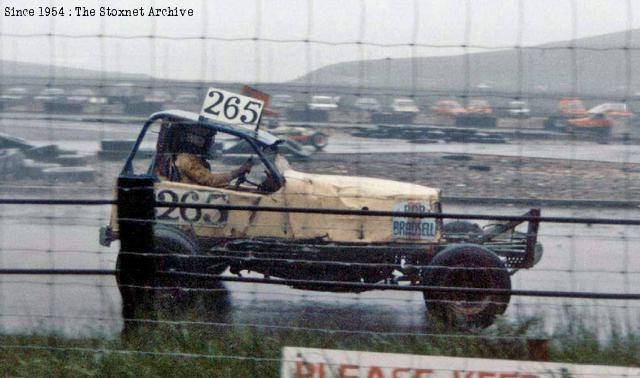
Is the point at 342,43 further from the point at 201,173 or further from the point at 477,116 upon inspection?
the point at 201,173

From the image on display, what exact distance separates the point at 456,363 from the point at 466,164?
1.32m

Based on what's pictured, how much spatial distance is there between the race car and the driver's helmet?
0.15 feet

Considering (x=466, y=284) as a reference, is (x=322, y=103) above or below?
above

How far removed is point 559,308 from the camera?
5125 millimetres

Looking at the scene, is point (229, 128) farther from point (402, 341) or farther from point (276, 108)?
point (402, 341)

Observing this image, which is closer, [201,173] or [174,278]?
[174,278]

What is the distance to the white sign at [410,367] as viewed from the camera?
3.97m

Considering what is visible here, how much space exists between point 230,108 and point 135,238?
1822 millimetres

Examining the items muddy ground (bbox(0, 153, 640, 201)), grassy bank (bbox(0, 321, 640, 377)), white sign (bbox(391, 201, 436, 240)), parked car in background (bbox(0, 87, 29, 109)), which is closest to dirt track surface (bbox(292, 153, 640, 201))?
muddy ground (bbox(0, 153, 640, 201))

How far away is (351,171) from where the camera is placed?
5.46 m

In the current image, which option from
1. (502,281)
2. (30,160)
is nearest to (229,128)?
(30,160)

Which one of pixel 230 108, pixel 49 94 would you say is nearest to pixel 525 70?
pixel 49 94

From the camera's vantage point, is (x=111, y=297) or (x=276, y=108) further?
(x=111, y=297)

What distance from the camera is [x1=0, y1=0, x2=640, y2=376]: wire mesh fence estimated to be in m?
4.10
